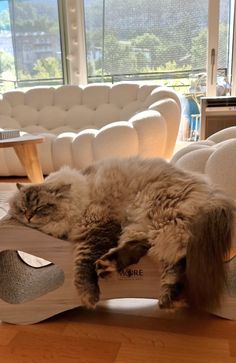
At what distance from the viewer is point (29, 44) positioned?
4840 mm

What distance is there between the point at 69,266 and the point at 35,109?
3.26 m

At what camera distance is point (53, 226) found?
1302mm

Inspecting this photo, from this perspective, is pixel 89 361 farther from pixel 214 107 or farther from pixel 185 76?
pixel 185 76

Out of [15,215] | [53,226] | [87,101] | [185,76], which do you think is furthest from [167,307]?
[185,76]

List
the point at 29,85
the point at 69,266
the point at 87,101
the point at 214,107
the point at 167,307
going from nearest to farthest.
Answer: the point at 167,307
the point at 69,266
the point at 214,107
the point at 87,101
the point at 29,85

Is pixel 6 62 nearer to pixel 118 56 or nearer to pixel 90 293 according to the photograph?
pixel 118 56

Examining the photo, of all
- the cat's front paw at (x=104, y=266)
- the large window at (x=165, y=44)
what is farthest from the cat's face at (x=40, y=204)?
the large window at (x=165, y=44)

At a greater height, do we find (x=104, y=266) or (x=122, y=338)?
(x=104, y=266)

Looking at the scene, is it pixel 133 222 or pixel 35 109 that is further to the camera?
pixel 35 109

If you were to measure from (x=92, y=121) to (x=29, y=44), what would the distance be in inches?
68.3

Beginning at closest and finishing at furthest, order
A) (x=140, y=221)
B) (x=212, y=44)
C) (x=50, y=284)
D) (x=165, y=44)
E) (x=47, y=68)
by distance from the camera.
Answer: (x=140, y=221)
(x=50, y=284)
(x=212, y=44)
(x=165, y=44)
(x=47, y=68)

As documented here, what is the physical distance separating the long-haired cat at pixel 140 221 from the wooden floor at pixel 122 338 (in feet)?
0.55

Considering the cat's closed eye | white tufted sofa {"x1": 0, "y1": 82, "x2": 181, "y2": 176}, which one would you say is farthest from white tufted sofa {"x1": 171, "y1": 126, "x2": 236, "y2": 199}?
white tufted sofa {"x1": 0, "y1": 82, "x2": 181, "y2": 176}

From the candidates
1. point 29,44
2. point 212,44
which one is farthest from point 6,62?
point 212,44
